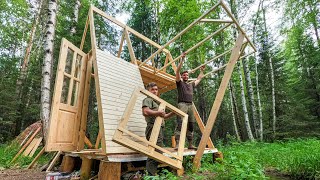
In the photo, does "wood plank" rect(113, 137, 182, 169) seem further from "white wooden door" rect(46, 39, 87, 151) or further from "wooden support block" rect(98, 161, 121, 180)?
"white wooden door" rect(46, 39, 87, 151)

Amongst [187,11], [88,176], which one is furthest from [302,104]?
[88,176]

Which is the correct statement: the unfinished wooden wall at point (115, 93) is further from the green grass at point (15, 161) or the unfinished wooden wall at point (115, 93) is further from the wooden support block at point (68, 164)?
the green grass at point (15, 161)

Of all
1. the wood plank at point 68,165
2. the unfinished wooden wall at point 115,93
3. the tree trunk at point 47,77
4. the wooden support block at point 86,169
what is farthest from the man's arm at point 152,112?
the tree trunk at point 47,77

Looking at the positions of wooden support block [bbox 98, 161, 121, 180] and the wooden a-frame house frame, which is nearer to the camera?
wooden support block [bbox 98, 161, 121, 180]

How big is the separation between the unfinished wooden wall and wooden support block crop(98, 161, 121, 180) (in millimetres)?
265

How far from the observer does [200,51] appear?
643 inches

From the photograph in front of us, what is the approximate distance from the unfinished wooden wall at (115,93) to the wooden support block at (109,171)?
10.5 inches

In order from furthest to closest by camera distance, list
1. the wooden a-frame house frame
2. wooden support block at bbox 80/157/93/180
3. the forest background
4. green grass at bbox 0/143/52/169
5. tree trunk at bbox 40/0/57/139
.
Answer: the forest background < tree trunk at bbox 40/0/57/139 < green grass at bbox 0/143/52/169 < wooden support block at bbox 80/157/93/180 < the wooden a-frame house frame

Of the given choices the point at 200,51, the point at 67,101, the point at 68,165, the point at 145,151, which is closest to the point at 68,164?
the point at 68,165

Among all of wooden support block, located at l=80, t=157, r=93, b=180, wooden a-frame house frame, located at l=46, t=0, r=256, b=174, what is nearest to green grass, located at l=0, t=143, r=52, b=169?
wooden a-frame house frame, located at l=46, t=0, r=256, b=174

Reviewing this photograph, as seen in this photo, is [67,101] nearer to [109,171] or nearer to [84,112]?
[84,112]

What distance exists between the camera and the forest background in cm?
1305

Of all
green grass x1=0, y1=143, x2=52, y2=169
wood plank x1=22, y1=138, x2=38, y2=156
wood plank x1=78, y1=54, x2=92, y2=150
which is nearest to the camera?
wood plank x1=78, y1=54, x2=92, y2=150

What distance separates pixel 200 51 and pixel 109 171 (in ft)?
45.1
